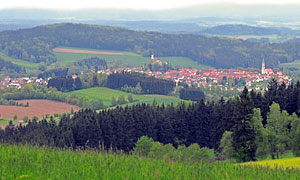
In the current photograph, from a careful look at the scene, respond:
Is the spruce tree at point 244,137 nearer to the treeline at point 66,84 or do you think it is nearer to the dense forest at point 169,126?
the dense forest at point 169,126

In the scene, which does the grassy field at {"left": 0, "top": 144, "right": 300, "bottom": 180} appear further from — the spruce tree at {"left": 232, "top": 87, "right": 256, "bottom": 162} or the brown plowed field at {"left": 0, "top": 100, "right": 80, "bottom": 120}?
the brown plowed field at {"left": 0, "top": 100, "right": 80, "bottom": 120}

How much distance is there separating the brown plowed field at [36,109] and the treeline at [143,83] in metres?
32.3

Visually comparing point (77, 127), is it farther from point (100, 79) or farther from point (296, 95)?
point (100, 79)

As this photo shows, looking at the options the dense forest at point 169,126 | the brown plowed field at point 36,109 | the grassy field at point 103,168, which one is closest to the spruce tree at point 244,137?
the dense forest at point 169,126

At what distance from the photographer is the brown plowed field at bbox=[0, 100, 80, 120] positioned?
12912 cm

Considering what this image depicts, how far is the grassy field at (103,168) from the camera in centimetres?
2677

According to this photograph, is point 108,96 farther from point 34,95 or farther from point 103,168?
point 103,168

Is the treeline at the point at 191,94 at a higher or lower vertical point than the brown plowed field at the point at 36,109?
lower

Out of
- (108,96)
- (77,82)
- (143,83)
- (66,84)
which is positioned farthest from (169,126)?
(77,82)

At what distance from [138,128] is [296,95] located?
76.6 feet

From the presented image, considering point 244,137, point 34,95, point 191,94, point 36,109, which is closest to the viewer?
point 244,137

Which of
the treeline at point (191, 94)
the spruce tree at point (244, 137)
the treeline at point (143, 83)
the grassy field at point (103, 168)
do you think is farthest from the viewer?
the treeline at point (143, 83)

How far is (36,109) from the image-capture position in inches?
5428

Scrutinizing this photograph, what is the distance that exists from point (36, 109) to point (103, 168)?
11201 cm
